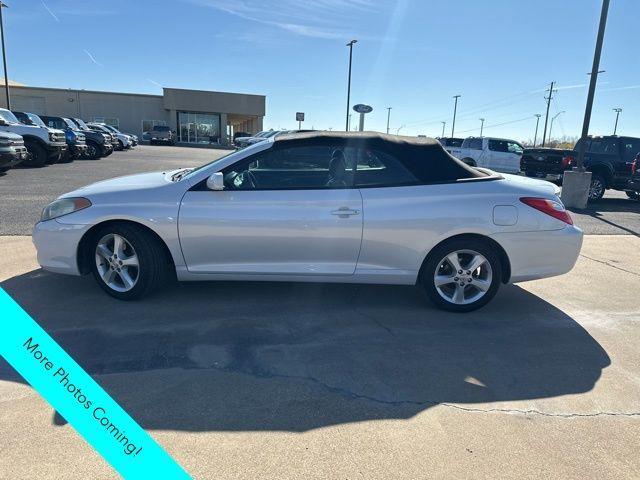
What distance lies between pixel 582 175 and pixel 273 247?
377 inches

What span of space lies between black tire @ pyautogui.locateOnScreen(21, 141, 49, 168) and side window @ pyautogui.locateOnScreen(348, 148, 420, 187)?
15.3 m

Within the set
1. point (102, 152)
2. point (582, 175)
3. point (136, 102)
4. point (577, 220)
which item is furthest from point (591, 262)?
point (136, 102)

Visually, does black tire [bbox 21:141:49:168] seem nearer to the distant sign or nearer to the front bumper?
the distant sign

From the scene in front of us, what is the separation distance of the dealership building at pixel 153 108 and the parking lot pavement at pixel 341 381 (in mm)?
49561

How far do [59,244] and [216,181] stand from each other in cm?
159

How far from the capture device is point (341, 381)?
120 inches

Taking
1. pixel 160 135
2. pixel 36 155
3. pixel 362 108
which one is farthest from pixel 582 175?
pixel 160 135

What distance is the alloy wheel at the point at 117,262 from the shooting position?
162 inches

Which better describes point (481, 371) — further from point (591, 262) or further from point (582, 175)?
point (582, 175)

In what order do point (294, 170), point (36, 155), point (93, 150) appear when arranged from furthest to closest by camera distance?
point (93, 150) → point (36, 155) → point (294, 170)

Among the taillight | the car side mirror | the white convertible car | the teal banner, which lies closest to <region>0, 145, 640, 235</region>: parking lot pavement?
the white convertible car

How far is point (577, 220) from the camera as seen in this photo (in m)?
9.40

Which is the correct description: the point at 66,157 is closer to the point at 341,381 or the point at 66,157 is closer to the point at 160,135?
the point at 341,381

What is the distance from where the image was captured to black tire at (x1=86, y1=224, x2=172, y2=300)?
13.3ft
